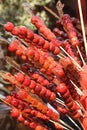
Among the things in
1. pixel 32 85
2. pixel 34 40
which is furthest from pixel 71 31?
pixel 32 85

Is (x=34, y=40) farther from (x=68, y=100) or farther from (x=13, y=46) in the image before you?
(x=68, y=100)

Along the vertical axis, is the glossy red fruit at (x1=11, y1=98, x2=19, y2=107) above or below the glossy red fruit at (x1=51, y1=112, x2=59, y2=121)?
above

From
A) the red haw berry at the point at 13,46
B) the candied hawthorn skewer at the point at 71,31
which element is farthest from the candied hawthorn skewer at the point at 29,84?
the candied hawthorn skewer at the point at 71,31

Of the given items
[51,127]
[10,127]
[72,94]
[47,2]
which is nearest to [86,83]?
[72,94]

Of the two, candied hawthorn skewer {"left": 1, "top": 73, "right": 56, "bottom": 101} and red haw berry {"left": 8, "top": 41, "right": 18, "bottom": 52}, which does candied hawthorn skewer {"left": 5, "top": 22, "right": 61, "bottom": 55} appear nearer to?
red haw berry {"left": 8, "top": 41, "right": 18, "bottom": 52}

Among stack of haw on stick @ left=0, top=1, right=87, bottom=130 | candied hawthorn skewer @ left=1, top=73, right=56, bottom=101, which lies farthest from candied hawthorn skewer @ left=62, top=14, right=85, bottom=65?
candied hawthorn skewer @ left=1, top=73, right=56, bottom=101

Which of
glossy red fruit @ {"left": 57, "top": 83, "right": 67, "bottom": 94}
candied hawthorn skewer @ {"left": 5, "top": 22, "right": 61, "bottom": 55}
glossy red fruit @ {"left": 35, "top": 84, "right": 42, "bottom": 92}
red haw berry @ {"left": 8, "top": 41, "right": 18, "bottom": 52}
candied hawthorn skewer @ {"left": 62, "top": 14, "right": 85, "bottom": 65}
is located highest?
candied hawthorn skewer @ {"left": 62, "top": 14, "right": 85, "bottom": 65}

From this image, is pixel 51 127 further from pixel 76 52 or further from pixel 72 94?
pixel 76 52

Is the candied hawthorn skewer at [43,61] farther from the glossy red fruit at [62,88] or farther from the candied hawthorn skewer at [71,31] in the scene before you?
the candied hawthorn skewer at [71,31]
